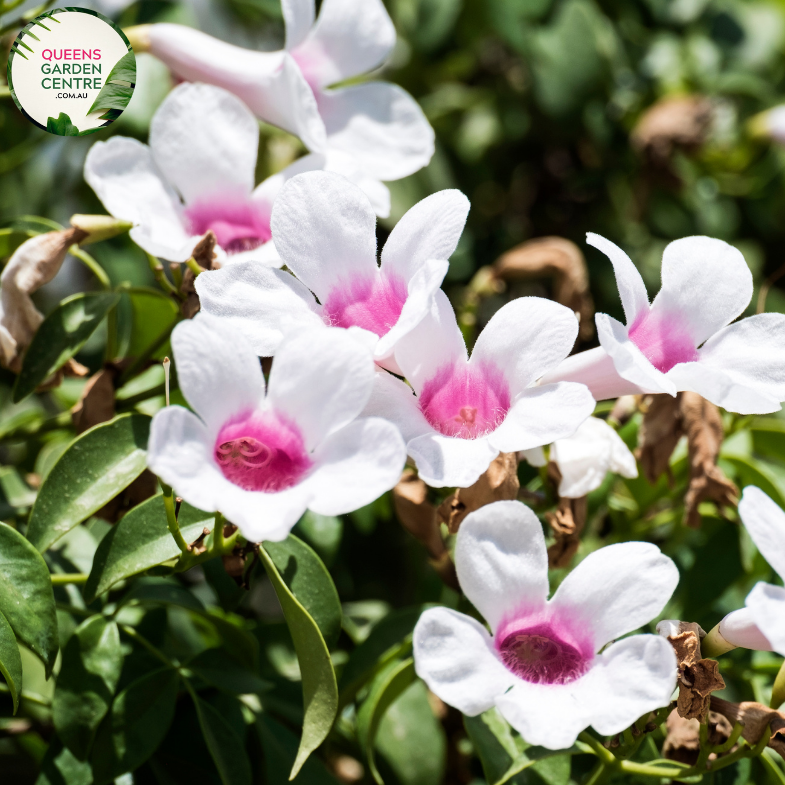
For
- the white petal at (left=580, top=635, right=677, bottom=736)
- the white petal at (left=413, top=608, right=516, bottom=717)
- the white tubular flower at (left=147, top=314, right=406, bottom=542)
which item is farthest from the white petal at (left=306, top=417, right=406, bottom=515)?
the white petal at (left=580, top=635, right=677, bottom=736)

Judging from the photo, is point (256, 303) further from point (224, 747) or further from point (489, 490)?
point (224, 747)

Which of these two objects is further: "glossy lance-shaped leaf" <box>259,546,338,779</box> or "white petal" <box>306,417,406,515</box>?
"glossy lance-shaped leaf" <box>259,546,338,779</box>

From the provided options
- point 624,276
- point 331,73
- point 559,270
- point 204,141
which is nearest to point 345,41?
point 331,73

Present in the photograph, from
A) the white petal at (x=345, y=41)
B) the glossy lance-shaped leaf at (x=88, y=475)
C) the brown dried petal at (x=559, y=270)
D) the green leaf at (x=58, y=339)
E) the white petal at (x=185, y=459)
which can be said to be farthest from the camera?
the brown dried petal at (x=559, y=270)

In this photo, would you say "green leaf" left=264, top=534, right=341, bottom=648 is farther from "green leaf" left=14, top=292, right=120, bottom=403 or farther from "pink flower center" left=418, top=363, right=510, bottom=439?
"green leaf" left=14, top=292, right=120, bottom=403

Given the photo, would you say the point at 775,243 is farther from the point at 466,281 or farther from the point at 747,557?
the point at 747,557

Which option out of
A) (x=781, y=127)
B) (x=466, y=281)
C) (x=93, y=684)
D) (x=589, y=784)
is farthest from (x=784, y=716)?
(x=781, y=127)

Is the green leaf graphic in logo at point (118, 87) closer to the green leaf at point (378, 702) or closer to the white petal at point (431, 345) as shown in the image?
the white petal at point (431, 345)

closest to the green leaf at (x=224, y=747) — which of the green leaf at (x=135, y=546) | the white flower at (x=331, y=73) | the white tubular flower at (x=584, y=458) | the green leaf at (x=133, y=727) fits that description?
the green leaf at (x=133, y=727)
